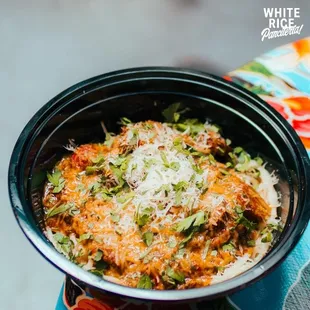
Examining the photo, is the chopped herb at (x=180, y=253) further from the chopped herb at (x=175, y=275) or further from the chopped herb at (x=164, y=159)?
the chopped herb at (x=164, y=159)

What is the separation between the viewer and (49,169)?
3.91 ft

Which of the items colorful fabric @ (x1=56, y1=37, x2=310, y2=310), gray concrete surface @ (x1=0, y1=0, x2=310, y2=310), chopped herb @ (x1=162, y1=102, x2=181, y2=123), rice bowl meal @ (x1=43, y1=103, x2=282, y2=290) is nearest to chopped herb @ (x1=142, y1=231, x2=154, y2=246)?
rice bowl meal @ (x1=43, y1=103, x2=282, y2=290)

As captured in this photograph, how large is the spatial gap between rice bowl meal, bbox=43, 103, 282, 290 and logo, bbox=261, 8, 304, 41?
1.01 m

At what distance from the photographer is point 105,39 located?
2.12 metres

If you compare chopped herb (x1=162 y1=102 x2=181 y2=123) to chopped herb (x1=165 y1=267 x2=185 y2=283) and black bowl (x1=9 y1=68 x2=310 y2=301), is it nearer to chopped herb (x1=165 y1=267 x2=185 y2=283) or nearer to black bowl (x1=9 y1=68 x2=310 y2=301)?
black bowl (x1=9 y1=68 x2=310 y2=301)

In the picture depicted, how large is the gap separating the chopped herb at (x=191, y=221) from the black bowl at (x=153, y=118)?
16 centimetres

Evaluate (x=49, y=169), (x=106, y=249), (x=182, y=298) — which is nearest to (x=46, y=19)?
(x=49, y=169)

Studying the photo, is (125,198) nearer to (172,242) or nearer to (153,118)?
(172,242)

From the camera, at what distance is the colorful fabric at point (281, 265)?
99 cm

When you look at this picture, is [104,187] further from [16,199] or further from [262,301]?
[262,301]

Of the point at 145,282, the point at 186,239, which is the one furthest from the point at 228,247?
the point at 145,282

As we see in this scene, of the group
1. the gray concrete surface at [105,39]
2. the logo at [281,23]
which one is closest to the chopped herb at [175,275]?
the gray concrete surface at [105,39]

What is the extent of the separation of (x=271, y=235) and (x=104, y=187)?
384 mm

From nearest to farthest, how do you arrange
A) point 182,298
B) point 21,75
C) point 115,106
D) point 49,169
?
point 182,298
point 49,169
point 115,106
point 21,75
